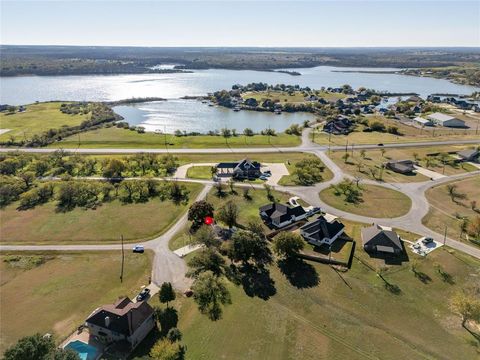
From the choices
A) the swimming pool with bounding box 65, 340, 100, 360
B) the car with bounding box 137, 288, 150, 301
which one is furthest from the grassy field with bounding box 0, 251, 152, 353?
the swimming pool with bounding box 65, 340, 100, 360

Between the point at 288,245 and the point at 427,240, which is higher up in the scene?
the point at 288,245

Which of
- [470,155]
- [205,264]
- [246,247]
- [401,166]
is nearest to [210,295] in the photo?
[205,264]

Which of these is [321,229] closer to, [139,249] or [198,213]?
[198,213]

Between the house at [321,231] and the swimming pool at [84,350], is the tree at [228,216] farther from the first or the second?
the swimming pool at [84,350]

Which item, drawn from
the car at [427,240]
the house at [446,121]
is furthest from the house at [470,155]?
the car at [427,240]

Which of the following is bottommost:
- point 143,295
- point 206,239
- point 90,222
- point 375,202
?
point 143,295
